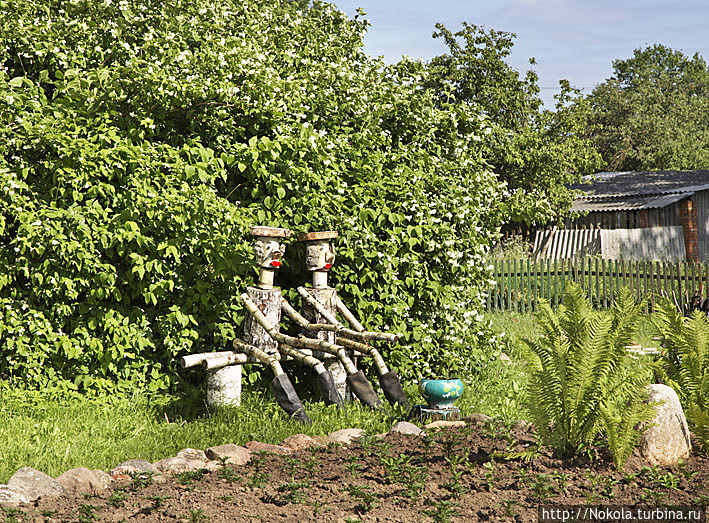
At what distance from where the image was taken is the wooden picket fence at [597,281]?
1170 cm

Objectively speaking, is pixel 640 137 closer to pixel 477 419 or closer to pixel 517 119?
pixel 517 119

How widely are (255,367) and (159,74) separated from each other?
260 cm

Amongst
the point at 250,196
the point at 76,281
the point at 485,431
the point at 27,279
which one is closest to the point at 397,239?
the point at 250,196

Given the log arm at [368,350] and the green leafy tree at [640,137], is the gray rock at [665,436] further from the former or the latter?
the green leafy tree at [640,137]

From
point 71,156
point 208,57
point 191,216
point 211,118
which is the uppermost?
point 208,57

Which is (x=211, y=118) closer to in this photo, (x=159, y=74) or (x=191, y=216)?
(x=159, y=74)

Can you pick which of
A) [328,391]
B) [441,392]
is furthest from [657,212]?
[328,391]

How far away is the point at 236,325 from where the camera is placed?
6035mm

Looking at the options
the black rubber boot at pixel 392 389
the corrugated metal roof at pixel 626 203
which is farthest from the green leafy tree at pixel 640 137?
the black rubber boot at pixel 392 389

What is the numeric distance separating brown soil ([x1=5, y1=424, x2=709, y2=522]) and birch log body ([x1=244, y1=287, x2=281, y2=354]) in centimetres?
150

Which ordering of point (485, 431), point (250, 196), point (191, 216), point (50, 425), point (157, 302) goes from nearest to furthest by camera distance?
point (485, 431), point (50, 425), point (191, 216), point (157, 302), point (250, 196)

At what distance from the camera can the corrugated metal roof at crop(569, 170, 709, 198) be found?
2036 cm

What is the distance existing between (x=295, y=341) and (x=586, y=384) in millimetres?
2363

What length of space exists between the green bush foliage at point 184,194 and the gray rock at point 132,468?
1667mm
